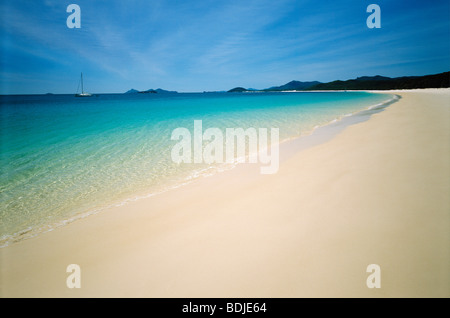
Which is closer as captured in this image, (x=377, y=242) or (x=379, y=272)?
(x=379, y=272)

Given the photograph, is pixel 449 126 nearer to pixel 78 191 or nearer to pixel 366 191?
pixel 366 191

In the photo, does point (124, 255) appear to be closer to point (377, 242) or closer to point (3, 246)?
point (3, 246)

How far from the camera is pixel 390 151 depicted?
538cm

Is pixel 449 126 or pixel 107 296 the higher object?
pixel 449 126

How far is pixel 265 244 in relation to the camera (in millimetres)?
2492

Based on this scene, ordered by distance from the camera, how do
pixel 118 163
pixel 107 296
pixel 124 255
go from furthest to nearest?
pixel 118 163, pixel 124 255, pixel 107 296

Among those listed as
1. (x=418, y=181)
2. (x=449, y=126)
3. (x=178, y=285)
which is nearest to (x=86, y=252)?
(x=178, y=285)

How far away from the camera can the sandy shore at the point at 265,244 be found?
2.02 meters

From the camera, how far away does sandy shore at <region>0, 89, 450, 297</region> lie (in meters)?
2.02

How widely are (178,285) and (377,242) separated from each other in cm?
245
